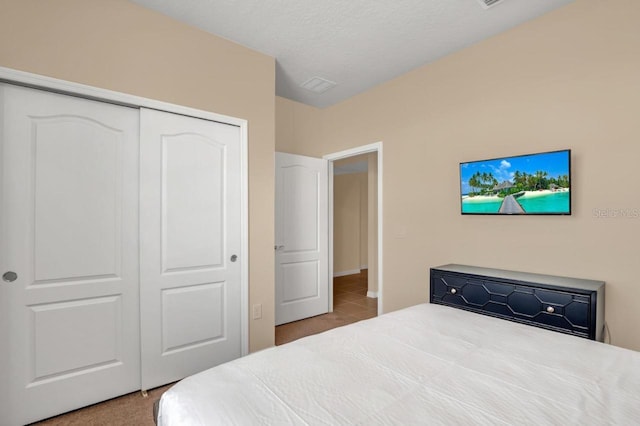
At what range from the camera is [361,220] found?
7.71 m

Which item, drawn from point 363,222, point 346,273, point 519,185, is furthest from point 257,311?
point 363,222

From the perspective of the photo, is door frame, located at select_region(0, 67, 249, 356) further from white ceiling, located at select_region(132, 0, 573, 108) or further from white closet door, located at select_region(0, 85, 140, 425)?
white ceiling, located at select_region(132, 0, 573, 108)

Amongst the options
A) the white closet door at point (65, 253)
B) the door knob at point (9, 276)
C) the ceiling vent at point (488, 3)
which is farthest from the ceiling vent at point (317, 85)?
the door knob at point (9, 276)

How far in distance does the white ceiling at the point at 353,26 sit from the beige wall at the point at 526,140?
0.24 m

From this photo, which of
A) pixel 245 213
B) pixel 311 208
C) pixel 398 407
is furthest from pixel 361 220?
pixel 398 407

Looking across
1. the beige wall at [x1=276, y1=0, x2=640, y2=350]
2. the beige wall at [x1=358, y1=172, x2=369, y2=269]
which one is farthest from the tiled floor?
the beige wall at [x1=358, y1=172, x2=369, y2=269]

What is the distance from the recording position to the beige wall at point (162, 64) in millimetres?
1896

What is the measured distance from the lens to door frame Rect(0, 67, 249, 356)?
1.87 m

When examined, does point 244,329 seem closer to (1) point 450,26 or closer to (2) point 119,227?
(2) point 119,227

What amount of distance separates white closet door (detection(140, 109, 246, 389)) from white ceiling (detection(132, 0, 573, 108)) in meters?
0.77

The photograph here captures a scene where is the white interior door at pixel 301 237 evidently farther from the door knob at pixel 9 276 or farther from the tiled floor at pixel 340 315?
the door knob at pixel 9 276

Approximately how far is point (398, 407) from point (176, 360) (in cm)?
206

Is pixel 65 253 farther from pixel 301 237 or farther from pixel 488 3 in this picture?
pixel 488 3

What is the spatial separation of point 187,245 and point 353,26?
2.14m
